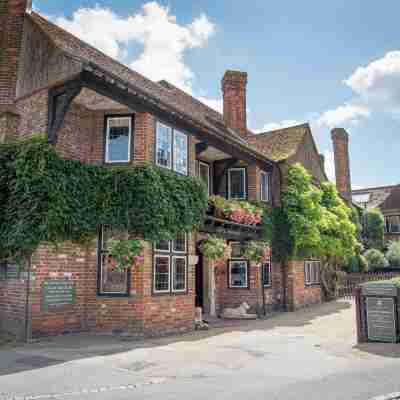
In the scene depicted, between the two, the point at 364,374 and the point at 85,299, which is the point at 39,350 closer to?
the point at 85,299

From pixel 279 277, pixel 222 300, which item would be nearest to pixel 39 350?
pixel 222 300

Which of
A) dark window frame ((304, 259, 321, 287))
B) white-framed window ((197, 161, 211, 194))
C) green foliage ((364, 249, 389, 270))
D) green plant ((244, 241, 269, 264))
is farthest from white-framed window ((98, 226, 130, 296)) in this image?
green foliage ((364, 249, 389, 270))

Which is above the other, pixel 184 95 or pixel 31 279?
pixel 184 95

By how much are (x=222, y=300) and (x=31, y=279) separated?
27.8 ft

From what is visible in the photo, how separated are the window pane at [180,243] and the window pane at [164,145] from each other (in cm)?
212

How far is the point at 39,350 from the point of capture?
8.70 metres

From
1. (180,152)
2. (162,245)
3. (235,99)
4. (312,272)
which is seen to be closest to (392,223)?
(312,272)

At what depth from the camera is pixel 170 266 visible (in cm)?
1202

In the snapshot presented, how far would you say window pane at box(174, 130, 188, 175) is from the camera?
41.9 feet

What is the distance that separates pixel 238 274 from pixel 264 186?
411 centimetres

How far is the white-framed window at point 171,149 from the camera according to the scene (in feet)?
40.0

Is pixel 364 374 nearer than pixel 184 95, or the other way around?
pixel 364 374

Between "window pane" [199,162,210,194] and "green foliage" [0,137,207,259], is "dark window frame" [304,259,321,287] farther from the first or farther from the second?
"green foliage" [0,137,207,259]

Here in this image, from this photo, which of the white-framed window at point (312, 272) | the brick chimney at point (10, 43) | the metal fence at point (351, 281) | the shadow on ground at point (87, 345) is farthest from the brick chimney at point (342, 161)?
the brick chimney at point (10, 43)
